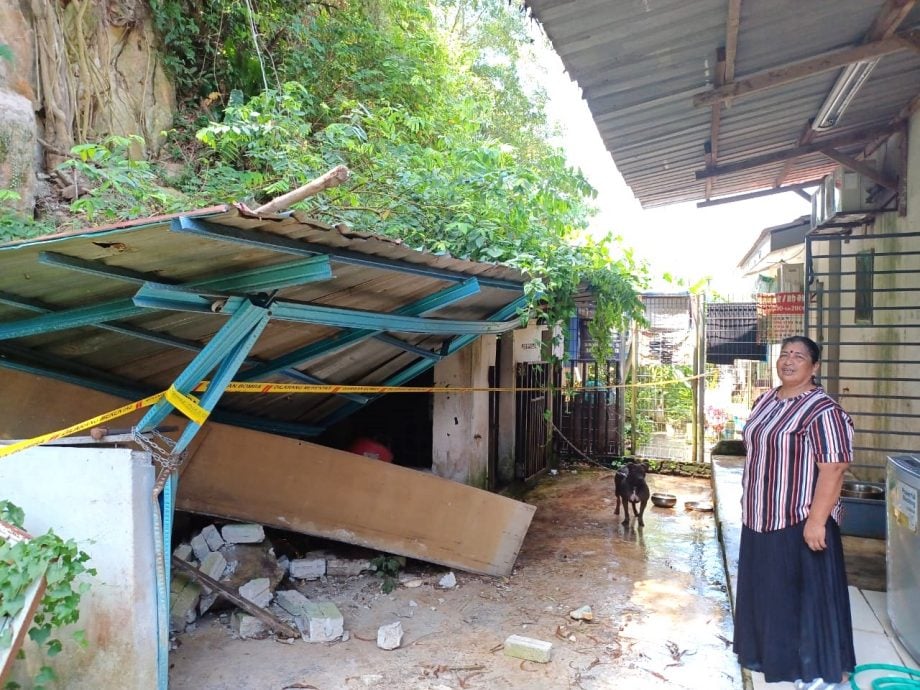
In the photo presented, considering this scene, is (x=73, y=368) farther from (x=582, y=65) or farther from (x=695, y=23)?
(x=695, y=23)

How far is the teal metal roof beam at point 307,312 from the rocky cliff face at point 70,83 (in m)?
4.87

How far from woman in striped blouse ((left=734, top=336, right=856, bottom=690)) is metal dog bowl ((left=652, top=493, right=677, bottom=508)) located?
502cm

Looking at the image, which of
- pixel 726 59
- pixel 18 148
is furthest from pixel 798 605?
pixel 18 148

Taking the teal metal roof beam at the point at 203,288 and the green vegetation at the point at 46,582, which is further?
the teal metal roof beam at the point at 203,288

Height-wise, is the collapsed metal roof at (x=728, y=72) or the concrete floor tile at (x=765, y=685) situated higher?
the collapsed metal roof at (x=728, y=72)

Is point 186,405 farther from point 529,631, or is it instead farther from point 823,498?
point 823,498

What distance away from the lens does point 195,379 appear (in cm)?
323

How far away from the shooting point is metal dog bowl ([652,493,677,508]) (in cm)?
Answer: 819

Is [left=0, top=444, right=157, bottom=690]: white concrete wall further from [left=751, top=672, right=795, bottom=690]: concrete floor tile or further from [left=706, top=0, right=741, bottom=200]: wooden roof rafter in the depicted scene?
[left=706, top=0, right=741, bottom=200]: wooden roof rafter

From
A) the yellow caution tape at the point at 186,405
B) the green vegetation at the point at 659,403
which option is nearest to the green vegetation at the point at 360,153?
the yellow caution tape at the point at 186,405

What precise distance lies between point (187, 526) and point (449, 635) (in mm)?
2367

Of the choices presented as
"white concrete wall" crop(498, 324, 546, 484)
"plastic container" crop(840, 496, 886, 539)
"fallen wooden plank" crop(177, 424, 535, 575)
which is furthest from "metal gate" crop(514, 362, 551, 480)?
"plastic container" crop(840, 496, 886, 539)

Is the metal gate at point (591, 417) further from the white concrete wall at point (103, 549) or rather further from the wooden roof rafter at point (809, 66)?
the white concrete wall at point (103, 549)

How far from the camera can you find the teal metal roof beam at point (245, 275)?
2680 millimetres
